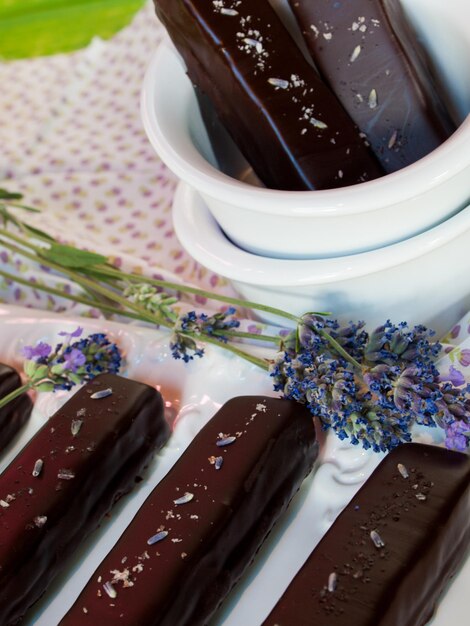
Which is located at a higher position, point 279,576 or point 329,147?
point 329,147

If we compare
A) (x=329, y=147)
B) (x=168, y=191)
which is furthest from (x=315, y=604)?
(x=168, y=191)

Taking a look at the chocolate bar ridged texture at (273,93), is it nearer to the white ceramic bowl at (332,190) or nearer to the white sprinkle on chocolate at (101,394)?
the white ceramic bowl at (332,190)

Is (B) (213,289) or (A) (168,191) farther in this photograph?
(A) (168,191)

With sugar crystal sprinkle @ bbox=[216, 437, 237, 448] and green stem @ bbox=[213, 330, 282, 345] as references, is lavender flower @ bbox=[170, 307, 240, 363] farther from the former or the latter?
sugar crystal sprinkle @ bbox=[216, 437, 237, 448]

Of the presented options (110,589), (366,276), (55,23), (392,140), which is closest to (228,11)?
(392,140)

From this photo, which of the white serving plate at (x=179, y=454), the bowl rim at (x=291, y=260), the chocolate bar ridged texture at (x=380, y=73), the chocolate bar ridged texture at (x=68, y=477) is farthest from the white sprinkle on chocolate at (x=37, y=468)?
the chocolate bar ridged texture at (x=380, y=73)

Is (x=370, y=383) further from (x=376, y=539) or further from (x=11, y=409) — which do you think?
(x=11, y=409)

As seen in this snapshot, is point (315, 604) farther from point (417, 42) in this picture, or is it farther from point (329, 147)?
point (417, 42)
